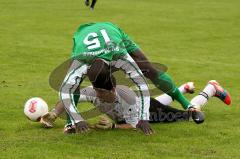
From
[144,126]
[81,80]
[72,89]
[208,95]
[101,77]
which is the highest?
[101,77]

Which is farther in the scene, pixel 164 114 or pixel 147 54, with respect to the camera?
pixel 147 54

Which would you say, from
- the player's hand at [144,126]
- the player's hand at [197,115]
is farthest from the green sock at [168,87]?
the player's hand at [144,126]

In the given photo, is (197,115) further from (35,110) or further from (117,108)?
(35,110)

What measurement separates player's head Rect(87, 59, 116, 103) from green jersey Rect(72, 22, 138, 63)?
160mm

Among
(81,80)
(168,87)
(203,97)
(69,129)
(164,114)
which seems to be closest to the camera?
(81,80)

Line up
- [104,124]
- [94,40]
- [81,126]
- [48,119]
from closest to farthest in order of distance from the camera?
[81,126] → [94,40] → [104,124] → [48,119]

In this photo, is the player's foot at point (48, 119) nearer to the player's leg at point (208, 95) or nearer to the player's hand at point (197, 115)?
the player's hand at point (197, 115)

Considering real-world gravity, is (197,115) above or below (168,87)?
below

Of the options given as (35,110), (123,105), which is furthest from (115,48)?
(35,110)

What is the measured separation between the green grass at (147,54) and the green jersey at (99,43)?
1.19 meters

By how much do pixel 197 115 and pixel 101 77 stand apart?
6.25ft

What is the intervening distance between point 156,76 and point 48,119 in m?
1.86

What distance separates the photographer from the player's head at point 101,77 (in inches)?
315

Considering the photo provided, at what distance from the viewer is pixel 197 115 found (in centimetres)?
909
